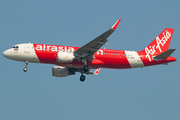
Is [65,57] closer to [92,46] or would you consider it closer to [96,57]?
[92,46]

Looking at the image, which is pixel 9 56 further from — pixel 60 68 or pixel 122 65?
pixel 122 65

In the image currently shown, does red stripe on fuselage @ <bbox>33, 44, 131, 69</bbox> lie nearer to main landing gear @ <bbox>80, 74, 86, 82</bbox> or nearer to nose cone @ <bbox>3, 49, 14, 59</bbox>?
main landing gear @ <bbox>80, 74, 86, 82</bbox>

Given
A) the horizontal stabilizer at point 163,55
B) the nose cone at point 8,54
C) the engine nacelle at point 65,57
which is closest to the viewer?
the engine nacelle at point 65,57

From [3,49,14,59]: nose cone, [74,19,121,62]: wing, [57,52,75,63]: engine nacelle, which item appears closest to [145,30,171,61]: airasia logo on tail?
[74,19,121,62]: wing

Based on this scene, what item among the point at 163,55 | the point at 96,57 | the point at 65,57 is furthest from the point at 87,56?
the point at 163,55

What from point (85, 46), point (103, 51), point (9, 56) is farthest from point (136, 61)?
point (9, 56)

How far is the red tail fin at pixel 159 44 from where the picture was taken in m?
51.3

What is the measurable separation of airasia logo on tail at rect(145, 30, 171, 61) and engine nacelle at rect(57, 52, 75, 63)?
1200 centimetres

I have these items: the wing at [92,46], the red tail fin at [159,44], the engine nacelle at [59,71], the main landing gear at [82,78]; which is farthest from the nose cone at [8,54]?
the red tail fin at [159,44]

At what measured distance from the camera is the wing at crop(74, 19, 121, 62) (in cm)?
4357

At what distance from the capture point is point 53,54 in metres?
47.0

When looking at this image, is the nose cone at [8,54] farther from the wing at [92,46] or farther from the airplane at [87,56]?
the wing at [92,46]

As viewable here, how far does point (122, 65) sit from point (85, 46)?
23.1ft

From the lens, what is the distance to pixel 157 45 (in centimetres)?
5269
